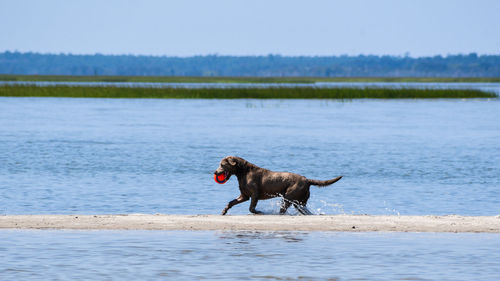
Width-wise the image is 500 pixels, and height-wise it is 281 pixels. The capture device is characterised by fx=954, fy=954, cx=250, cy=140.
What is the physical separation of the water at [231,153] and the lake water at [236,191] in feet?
0.19

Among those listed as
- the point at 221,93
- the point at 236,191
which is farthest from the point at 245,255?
the point at 221,93

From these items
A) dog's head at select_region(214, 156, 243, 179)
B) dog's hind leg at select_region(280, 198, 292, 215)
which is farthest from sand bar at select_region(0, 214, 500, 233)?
dog's head at select_region(214, 156, 243, 179)

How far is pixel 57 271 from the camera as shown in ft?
36.3

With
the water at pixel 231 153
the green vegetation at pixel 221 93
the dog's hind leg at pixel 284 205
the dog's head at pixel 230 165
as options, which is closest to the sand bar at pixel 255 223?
the dog's hind leg at pixel 284 205

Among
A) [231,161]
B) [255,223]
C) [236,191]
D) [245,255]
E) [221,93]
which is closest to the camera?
[245,255]

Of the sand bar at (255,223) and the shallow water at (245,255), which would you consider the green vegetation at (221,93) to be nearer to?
the sand bar at (255,223)

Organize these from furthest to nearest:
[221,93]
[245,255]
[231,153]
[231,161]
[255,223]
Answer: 1. [221,93]
2. [231,153]
3. [231,161]
4. [255,223]
5. [245,255]

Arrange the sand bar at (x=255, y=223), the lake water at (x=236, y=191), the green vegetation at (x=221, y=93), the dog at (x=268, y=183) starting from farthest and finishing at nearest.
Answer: the green vegetation at (x=221, y=93) → the dog at (x=268, y=183) → the sand bar at (x=255, y=223) → the lake water at (x=236, y=191)

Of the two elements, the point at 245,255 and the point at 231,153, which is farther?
the point at 231,153

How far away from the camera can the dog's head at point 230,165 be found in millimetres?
15656

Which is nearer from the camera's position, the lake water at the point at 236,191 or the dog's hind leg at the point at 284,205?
the lake water at the point at 236,191

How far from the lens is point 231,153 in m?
34.5

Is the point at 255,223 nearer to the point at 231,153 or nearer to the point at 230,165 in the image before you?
the point at 230,165

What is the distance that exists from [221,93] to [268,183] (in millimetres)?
68980
